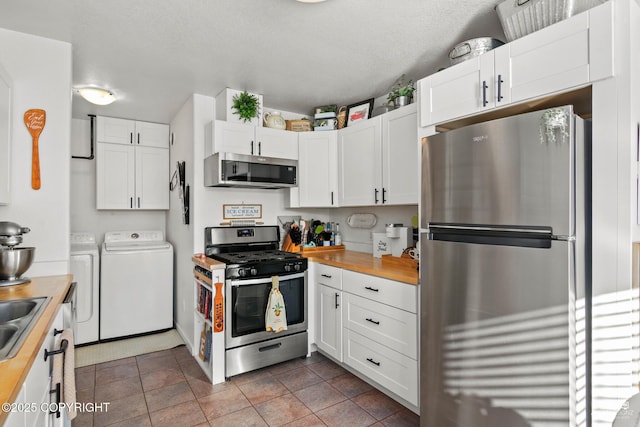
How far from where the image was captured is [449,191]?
1.79 meters

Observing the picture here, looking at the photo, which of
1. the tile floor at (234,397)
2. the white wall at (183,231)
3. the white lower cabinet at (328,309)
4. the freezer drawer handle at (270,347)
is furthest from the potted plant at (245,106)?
the tile floor at (234,397)

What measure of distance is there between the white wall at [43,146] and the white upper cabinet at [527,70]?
2.34m

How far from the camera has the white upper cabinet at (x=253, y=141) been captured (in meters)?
3.02

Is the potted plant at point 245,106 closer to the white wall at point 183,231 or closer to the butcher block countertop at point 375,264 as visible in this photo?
the white wall at point 183,231

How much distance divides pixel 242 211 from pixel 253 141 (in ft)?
A: 2.38

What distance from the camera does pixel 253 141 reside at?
10.4ft

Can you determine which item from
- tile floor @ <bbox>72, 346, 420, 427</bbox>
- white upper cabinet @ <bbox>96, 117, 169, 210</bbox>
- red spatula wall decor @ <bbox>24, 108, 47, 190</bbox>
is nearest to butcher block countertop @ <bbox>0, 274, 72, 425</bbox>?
red spatula wall decor @ <bbox>24, 108, 47, 190</bbox>

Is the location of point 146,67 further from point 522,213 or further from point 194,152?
point 522,213

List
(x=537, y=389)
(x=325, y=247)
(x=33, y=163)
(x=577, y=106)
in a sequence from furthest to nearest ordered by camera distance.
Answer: (x=325, y=247), (x=33, y=163), (x=577, y=106), (x=537, y=389)

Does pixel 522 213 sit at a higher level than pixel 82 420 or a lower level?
higher

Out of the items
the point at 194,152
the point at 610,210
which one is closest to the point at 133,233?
the point at 194,152

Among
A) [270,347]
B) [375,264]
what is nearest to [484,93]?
[375,264]

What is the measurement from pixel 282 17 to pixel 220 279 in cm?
188

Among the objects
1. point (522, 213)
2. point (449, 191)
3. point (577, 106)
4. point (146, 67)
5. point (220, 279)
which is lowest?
point (220, 279)
